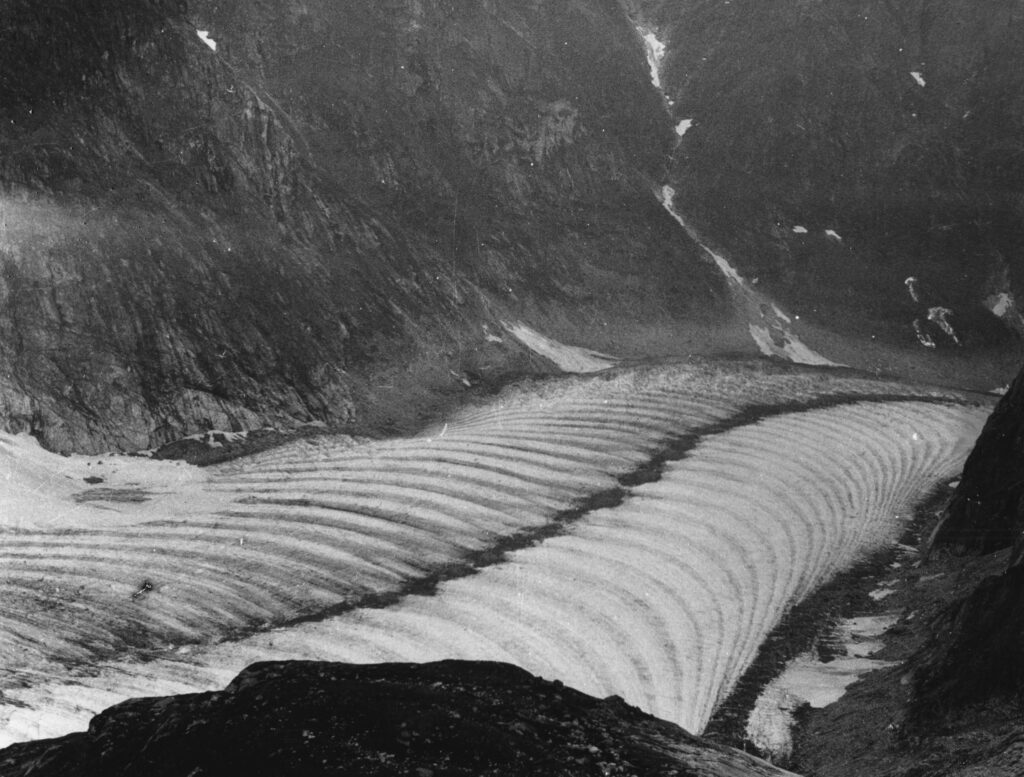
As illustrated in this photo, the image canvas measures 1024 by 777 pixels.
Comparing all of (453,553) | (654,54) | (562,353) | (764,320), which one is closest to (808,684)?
(453,553)

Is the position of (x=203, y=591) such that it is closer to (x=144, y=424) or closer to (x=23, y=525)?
(x=23, y=525)

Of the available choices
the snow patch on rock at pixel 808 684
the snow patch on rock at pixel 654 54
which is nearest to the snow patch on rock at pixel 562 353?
the snow patch on rock at pixel 808 684

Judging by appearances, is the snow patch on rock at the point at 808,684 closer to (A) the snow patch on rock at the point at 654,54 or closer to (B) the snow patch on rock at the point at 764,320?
(B) the snow patch on rock at the point at 764,320

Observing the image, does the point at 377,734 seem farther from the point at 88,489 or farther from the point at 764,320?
the point at 764,320

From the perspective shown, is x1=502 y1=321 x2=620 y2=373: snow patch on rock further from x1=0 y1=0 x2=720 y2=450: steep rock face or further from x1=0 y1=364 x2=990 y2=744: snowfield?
x1=0 y1=364 x2=990 y2=744: snowfield

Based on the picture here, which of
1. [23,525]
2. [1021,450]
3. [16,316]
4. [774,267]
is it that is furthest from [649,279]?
[23,525]

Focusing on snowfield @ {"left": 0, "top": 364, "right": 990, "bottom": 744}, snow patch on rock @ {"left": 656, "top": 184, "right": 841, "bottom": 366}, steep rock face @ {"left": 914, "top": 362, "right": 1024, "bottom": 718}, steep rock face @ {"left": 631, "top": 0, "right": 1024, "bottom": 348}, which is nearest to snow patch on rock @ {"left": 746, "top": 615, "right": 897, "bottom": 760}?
snowfield @ {"left": 0, "top": 364, "right": 990, "bottom": 744}

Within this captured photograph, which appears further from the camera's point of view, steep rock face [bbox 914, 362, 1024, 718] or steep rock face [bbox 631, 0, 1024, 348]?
steep rock face [bbox 631, 0, 1024, 348]

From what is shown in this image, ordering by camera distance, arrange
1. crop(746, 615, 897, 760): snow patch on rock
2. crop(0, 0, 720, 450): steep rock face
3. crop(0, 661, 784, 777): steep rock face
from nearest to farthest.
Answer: crop(0, 661, 784, 777): steep rock face, crop(746, 615, 897, 760): snow patch on rock, crop(0, 0, 720, 450): steep rock face
